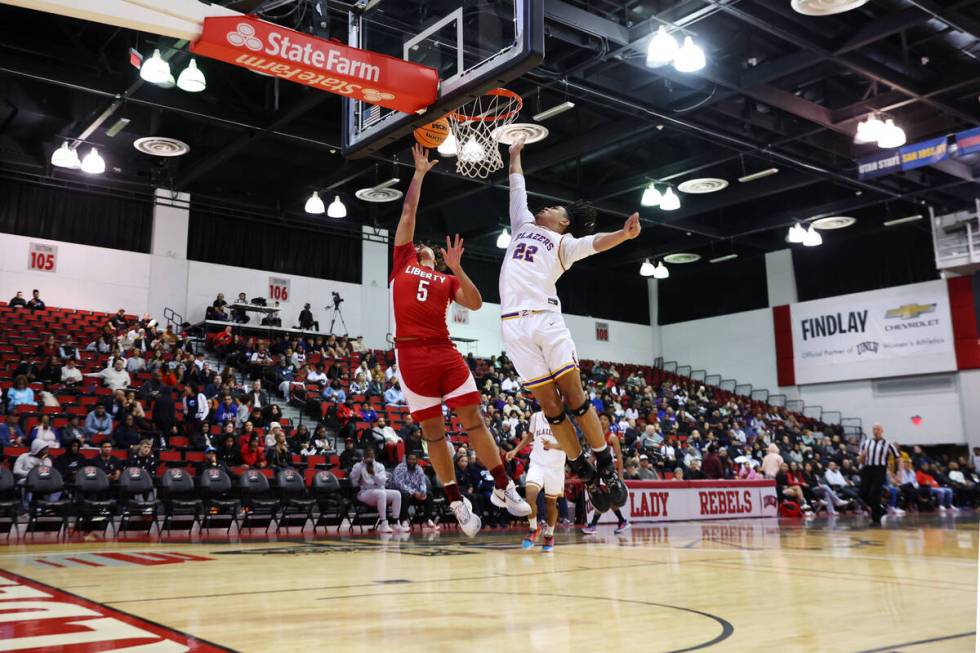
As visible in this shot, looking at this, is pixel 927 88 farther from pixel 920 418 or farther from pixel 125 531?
pixel 125 531

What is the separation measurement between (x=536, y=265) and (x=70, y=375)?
12628 mm

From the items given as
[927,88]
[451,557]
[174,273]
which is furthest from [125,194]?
[927,88]

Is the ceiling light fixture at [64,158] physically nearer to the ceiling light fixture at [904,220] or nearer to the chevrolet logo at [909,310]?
the ceiling light fixture at [904,220]

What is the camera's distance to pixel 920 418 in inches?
1054

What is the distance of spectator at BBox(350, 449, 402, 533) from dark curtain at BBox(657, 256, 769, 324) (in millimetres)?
22130

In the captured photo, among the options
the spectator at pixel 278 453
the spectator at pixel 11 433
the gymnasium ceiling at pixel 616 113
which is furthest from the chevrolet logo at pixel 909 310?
the spectator at pixel 11 433

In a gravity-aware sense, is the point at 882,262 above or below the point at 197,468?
above

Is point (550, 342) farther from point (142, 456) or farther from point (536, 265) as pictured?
point (142, 456)

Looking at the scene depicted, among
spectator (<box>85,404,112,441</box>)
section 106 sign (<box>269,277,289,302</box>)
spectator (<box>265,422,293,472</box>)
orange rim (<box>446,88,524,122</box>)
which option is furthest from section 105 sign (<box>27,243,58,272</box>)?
orange rim (<box>446,88,524,122</box>)

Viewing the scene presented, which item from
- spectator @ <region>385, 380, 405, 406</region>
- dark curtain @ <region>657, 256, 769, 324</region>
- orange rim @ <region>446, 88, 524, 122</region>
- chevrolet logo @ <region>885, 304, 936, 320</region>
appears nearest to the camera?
orange rim @ <region>446, 88, 524, 122</region>

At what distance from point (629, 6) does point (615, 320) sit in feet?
64.0

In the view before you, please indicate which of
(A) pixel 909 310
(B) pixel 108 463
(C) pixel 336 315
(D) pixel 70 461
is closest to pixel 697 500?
(B) pixel 108 463

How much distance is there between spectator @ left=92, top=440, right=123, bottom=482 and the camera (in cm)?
1180

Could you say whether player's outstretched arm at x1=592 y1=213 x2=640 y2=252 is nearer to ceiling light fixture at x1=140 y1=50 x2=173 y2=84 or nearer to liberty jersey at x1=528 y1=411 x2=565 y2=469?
liberty jersey at x1=528 y1=411 x2=565 y2=469
